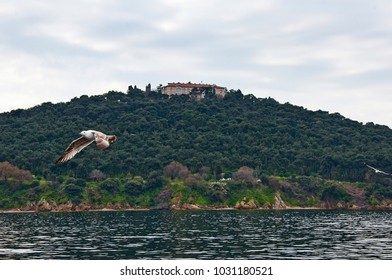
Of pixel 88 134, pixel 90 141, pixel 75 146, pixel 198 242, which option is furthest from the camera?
pixel 198 242

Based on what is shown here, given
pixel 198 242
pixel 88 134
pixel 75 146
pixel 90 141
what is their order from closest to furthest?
pixel 88 134 < pixel 90 141 < pixel 75 146 < pixel 198 242

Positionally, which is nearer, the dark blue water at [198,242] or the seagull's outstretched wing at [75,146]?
the seagull's outstretched wing at [75,146]

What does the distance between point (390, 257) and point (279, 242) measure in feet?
68.3

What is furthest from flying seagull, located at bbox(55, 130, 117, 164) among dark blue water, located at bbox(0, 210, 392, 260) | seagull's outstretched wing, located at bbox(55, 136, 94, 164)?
dark blue water, located at bbox(0, 210, 392, 260)

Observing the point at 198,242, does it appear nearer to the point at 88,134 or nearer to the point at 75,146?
the point at 75,146

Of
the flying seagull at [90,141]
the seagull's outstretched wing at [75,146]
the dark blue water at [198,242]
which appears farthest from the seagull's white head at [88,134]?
the dark blue water at [198,242]

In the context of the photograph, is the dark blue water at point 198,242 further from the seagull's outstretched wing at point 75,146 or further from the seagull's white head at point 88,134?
the seagull's white head at point 88,134

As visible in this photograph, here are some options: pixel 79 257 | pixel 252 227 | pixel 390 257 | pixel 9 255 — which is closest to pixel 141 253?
pixel 79 257

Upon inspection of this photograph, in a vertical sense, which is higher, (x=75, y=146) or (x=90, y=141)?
(x=90, y=141)

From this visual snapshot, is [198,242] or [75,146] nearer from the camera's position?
[75,146]

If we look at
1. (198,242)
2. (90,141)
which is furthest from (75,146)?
(198,242)

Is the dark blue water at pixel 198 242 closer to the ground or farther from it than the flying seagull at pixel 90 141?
closer to the ground
